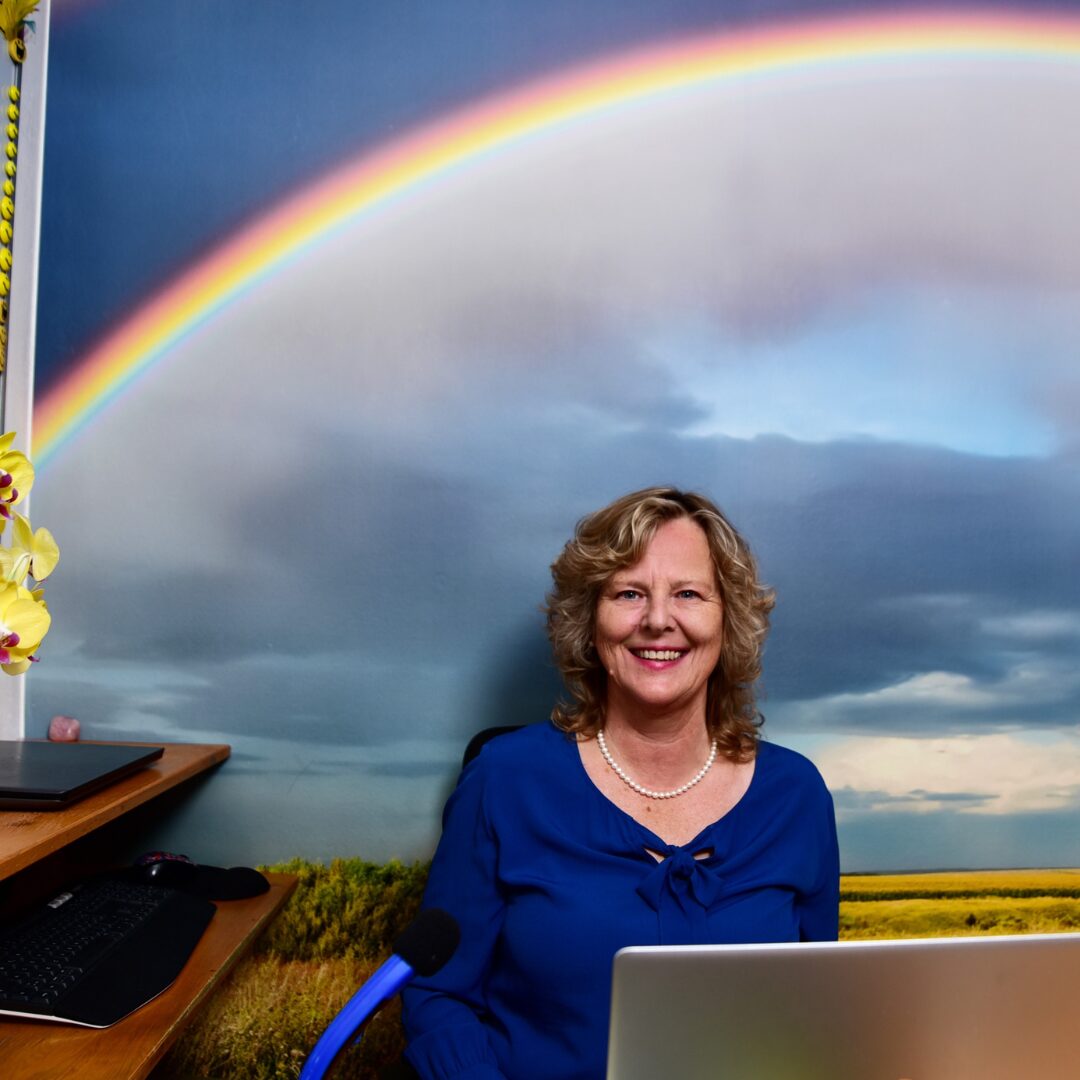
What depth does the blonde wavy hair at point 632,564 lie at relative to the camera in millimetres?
1565

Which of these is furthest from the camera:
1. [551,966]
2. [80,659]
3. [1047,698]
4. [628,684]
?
[1047,698]

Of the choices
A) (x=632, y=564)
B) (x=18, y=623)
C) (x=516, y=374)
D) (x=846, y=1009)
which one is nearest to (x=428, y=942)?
(x=846, y=1009)

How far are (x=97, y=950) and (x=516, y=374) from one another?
3.94ft

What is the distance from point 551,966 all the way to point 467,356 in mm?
1125

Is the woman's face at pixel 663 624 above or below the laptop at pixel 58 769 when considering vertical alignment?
above

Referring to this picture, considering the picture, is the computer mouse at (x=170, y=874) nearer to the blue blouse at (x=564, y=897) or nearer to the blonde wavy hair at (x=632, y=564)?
the blue blouse at (x=564, y=897)

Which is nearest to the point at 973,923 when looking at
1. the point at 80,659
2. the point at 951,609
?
the point at 951,609

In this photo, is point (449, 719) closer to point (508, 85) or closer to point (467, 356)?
point (467, 356)

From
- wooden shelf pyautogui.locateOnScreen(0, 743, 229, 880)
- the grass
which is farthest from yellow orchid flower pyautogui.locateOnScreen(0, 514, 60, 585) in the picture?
the grass

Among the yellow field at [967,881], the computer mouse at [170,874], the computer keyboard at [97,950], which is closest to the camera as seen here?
the computer keyboard at [97,950]

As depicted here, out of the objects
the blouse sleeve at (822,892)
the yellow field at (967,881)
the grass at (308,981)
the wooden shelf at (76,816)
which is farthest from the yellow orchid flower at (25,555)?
the yellow field at (967,881)

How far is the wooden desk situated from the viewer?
3.82ft

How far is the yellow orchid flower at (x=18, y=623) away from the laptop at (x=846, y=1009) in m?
0.76

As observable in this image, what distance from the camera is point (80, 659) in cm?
194
